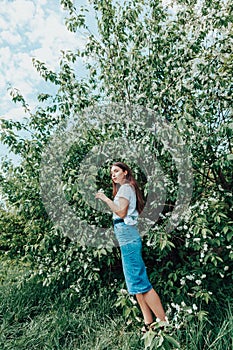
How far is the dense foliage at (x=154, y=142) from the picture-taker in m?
3.14

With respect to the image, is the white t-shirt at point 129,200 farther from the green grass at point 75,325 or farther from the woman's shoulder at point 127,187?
the green grass at point 75,325

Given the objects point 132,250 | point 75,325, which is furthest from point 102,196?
point 75,325

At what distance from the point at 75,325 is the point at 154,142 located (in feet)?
6.65

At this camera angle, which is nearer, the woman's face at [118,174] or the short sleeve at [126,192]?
the short sleeve at [126,192]

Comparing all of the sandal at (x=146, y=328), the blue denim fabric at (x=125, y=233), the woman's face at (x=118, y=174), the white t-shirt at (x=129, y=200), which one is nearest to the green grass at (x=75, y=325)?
the sandal at (x=146, y=328)

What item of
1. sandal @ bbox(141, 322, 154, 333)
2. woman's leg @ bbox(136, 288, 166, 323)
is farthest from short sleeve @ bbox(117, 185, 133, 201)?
sandal @ bbox(141, 322, 154, 333)

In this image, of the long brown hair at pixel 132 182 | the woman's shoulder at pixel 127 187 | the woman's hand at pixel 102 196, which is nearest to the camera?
the woman's hand at pixel 102 196

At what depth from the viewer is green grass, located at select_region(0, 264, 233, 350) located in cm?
293

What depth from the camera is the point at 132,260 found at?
2947mm

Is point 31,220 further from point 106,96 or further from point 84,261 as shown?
point 106,96

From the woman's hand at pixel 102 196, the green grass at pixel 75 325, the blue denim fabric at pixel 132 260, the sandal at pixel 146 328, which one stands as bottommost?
the green grass at pixel 75 325

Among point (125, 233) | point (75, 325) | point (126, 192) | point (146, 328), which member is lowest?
point (75, 325)

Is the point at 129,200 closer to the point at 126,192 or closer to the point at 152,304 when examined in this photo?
the point at 126,192

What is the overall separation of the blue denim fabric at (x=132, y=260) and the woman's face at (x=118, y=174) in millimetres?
400
